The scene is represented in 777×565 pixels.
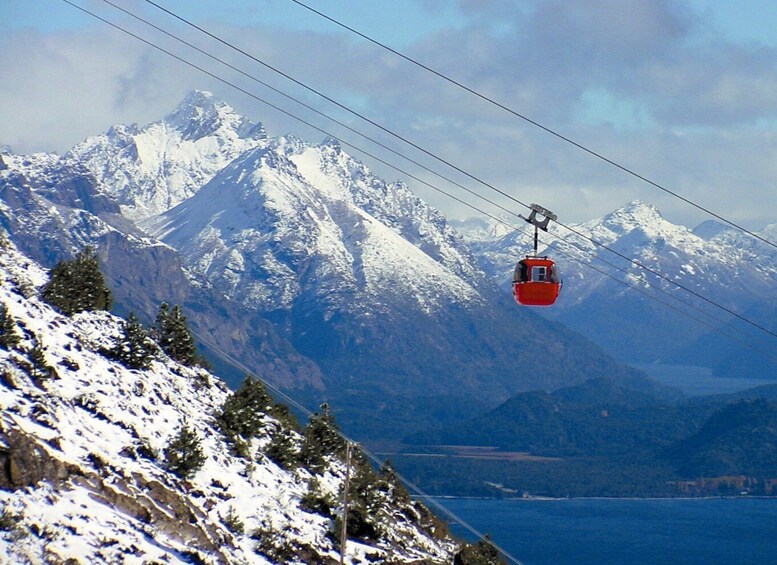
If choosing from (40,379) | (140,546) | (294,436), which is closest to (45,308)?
(40,379)

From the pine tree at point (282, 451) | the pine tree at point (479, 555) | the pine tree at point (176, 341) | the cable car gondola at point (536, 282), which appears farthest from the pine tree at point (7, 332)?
the pine tree at point (479, 555)

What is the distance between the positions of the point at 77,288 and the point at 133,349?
7.27 metres

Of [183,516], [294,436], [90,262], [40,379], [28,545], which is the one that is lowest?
[28,545]

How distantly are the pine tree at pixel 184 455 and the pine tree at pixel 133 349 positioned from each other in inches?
346

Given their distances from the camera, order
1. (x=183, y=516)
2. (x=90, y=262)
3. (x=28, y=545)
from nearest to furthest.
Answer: (x=28, y=545) < (x=183, y=516) < (x=90, y=262)

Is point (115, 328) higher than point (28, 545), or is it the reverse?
point (115, 328)

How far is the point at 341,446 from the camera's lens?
288ft

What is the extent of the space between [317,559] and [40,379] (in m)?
16.7

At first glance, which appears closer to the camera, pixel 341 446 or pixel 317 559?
pixel 317 559

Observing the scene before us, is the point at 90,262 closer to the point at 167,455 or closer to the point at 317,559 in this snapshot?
the point at 167,455

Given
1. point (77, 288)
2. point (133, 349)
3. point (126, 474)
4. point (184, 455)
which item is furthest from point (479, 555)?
point (77, 288)

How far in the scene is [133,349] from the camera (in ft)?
242

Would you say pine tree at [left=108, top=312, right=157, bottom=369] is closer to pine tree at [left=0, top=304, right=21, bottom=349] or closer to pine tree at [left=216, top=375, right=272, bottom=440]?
pine tree at [left=216, top=375, right=272, bottom=440]

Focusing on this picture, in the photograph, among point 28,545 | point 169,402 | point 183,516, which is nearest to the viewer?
point 28,545
